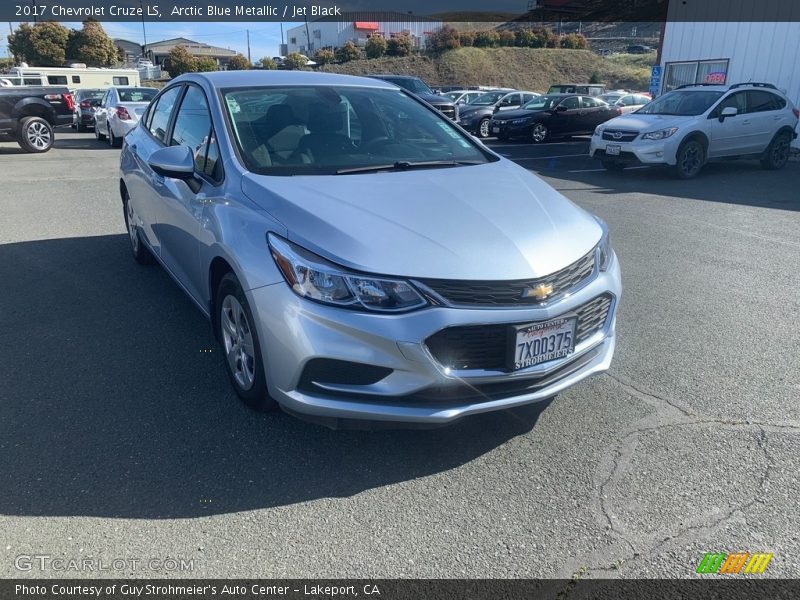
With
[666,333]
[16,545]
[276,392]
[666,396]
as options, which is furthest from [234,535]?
[666,333]

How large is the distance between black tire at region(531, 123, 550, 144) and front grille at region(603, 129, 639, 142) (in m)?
6.39

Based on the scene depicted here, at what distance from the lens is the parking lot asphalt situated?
8.02 ft

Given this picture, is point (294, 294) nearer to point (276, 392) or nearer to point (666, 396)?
point (276, 392)

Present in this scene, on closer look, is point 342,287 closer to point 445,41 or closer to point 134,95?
point 134,95

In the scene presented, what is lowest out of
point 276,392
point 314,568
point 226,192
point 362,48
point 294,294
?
point 314,568

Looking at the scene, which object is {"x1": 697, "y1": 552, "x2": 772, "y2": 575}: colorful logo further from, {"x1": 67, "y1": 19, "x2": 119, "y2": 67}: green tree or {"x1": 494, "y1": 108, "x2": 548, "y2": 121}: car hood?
{"x1": 67, "y1": 19, "x2": 119, "y2": 67}: green tree

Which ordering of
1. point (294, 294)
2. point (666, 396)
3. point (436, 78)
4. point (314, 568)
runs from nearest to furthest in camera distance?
point (314, 568) < point (294, 294) < point (666, 396) < point (436, 78)

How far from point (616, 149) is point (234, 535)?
11245mm

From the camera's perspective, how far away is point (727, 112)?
39.0 feet

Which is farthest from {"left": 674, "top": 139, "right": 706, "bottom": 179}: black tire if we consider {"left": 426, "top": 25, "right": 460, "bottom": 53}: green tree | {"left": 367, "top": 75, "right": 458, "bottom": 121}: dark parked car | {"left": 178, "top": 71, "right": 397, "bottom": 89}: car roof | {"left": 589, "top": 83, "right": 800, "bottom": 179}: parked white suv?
{"left": 426, "top": 25, "right": 460, "bottom": 53}: green tree

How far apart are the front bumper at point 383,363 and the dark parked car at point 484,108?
18120mm

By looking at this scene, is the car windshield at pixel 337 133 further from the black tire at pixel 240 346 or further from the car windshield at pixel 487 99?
the car windshield at pixel 487 99

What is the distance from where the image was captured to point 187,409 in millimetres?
3391
